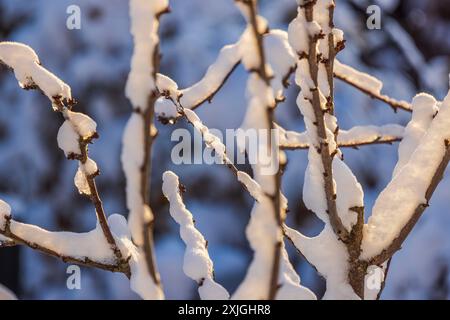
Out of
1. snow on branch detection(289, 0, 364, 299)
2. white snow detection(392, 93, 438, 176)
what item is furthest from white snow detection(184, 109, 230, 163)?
white snow detection(392, 93, 438, 176)

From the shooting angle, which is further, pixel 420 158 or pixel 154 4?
pixel 420 158

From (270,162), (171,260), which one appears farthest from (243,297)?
(171,260)

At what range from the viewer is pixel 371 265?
84 centimetres

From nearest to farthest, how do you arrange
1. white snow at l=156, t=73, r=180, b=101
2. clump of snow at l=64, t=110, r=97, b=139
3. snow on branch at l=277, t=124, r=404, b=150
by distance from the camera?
clump of snow at l=64, t=110, r=97, b=139, white snow at l=156, t=73, r=180, b=101, snow on branch at l=277, t=124, r=404, b=150

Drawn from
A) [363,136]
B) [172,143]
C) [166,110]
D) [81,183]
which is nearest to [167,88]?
[166,110]

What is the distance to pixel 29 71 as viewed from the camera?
87cm

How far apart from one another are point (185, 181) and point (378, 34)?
5.27 ft

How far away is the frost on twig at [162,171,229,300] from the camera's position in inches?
33.2

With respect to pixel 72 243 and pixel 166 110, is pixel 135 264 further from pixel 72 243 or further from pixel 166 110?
pixel 166 110

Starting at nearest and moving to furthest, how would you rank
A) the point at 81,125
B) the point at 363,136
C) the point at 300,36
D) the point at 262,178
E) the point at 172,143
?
the point at 262,178
the point at 300,36
the point at 81,125
the point at 363,136
the point at 172,143

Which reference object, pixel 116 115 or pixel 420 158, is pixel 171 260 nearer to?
pixel 116 115

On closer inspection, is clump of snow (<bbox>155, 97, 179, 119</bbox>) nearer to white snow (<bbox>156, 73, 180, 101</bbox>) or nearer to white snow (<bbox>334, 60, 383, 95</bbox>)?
white snow (<bbox>156, 73, 180, 101</bbox>)

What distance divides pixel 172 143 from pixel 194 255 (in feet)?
7.54

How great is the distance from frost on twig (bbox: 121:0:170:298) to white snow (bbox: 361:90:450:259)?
15.0 inches
